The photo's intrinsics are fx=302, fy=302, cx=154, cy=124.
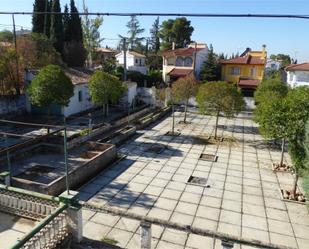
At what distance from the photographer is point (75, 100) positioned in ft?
84.5

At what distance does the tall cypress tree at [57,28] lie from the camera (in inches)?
1448

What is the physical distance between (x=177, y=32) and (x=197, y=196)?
47.5 metres

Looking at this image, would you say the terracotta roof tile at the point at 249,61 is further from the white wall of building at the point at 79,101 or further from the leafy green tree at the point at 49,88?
the leafy green tree at the point at 49,88

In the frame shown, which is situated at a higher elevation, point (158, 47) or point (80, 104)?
point (158, 47)

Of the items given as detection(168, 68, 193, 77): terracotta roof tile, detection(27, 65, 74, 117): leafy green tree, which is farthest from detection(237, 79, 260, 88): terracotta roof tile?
detection(27, 65, 74, 117): leafy green tree

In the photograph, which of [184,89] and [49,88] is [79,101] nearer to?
[49,88]

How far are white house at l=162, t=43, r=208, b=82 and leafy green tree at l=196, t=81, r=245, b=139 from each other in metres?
20.5

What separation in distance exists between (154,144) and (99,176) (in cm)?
574

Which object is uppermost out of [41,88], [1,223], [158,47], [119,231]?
[158,47]

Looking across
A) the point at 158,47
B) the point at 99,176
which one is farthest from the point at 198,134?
the point at 158,47

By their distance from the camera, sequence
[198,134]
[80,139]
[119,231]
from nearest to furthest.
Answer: [119,231]
[80,139]
[198,134]

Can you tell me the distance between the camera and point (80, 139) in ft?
57.9

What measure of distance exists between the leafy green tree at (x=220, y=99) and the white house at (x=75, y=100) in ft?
34.3

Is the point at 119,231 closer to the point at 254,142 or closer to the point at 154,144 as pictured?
the point at 154,144
